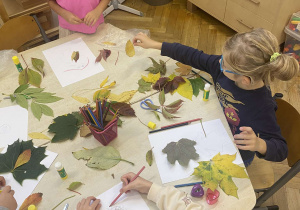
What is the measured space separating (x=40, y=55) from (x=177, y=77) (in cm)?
71

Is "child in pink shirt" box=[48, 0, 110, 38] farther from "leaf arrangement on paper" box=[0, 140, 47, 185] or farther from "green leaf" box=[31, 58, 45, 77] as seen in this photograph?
"leaf arrangement on paper" box=[0, 140, 47, 185]

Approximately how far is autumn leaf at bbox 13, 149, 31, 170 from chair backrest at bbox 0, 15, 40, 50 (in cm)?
82

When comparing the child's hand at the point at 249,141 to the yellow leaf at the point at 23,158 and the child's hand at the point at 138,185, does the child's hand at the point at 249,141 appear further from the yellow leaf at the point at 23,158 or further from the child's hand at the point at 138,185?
the yellow leaf at the point at 23,158

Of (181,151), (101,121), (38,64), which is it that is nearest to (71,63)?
(38,64)

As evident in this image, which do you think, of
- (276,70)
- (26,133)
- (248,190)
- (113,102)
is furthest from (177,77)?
(26,133)

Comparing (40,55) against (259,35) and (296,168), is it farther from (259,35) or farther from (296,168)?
(296,168)

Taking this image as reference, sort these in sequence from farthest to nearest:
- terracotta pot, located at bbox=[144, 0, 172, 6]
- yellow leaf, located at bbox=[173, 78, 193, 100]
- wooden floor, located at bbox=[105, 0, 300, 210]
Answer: terracotta pot, located at bbox=[144, 0, 172, 6], wooden floor, located at bbox=[105, 0, 300, 210], yellow leaf, located at bbox=[173, 78, 193, 100]

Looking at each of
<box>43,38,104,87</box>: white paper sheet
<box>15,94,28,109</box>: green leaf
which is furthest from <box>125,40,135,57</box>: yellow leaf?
<box>15,94,28,109</box>: green leaf

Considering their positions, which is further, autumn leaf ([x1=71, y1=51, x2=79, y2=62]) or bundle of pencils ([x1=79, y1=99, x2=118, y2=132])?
autumn leaf ([x1=71, y1=51, x2=79, y2=62])

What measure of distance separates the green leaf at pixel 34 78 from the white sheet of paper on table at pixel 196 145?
59 centimetres

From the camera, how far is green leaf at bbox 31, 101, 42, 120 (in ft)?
3.58

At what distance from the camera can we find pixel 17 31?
153 cm

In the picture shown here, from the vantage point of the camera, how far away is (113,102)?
1112 millimetres

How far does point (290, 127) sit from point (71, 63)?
1029 millimetres
